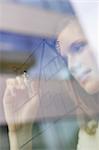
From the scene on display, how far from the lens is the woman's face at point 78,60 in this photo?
0.87 m

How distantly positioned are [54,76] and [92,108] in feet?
0.57

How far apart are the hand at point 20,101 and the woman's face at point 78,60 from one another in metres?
0.14

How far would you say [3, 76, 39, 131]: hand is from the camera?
804 millimetres

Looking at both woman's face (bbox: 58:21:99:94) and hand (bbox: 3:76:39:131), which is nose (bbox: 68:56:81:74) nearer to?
woman's face (bbox: 58:21:99:94)

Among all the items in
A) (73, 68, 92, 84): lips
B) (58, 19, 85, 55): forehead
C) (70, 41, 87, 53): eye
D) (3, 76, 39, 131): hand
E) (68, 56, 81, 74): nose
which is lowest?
(3, 76, 39, 131): hand

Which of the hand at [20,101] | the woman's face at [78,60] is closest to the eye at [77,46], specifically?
the woman's face at [78,60]

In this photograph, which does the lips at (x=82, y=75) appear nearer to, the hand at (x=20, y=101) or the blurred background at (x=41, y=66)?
the blurred background at (x=41, y=66)

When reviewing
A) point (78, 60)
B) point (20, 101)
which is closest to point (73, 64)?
point (78, 60)

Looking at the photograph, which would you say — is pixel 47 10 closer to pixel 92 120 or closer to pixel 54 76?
pixel 54 76

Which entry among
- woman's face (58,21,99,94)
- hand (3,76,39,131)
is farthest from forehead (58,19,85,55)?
hand (3,76,39,131)

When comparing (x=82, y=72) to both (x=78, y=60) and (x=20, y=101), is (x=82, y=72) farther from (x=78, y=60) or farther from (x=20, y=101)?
(x=20, y=101)

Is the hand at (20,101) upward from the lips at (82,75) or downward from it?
downward

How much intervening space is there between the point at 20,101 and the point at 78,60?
0.24 m

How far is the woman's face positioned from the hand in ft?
0.47
